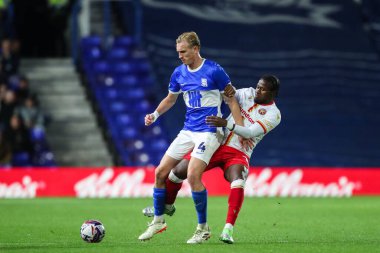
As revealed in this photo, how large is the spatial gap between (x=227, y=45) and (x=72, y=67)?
4.11 meters

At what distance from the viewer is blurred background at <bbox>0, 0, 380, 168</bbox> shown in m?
23.0

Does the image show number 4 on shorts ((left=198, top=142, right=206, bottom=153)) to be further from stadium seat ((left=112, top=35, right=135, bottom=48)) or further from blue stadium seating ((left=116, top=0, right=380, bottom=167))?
stadium seat ((left=112, top=35, right=135, bottom=48))

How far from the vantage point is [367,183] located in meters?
22.2

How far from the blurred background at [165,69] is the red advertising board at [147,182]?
707 mm

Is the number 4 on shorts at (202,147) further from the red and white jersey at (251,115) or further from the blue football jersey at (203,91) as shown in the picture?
the red and white jersey at (251,115)

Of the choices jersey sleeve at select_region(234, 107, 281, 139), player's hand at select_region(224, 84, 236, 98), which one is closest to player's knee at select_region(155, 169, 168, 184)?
jersey sleeve at select_region(234, 107, 281, 139)

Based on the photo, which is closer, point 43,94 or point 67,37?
point 43,94

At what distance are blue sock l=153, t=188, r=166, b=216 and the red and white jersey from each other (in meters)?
0.84

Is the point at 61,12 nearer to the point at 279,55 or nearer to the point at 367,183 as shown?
the point at 279,55

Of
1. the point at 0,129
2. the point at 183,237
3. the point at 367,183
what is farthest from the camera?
the point at 367,183

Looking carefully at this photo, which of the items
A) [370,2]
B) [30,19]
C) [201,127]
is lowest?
[201,127]

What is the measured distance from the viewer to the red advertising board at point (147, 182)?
2055 cm

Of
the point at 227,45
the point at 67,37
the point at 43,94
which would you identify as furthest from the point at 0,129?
the point at 227,45

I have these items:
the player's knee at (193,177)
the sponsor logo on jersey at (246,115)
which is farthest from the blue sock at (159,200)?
the sponsor logo on jersey at (246,115)
